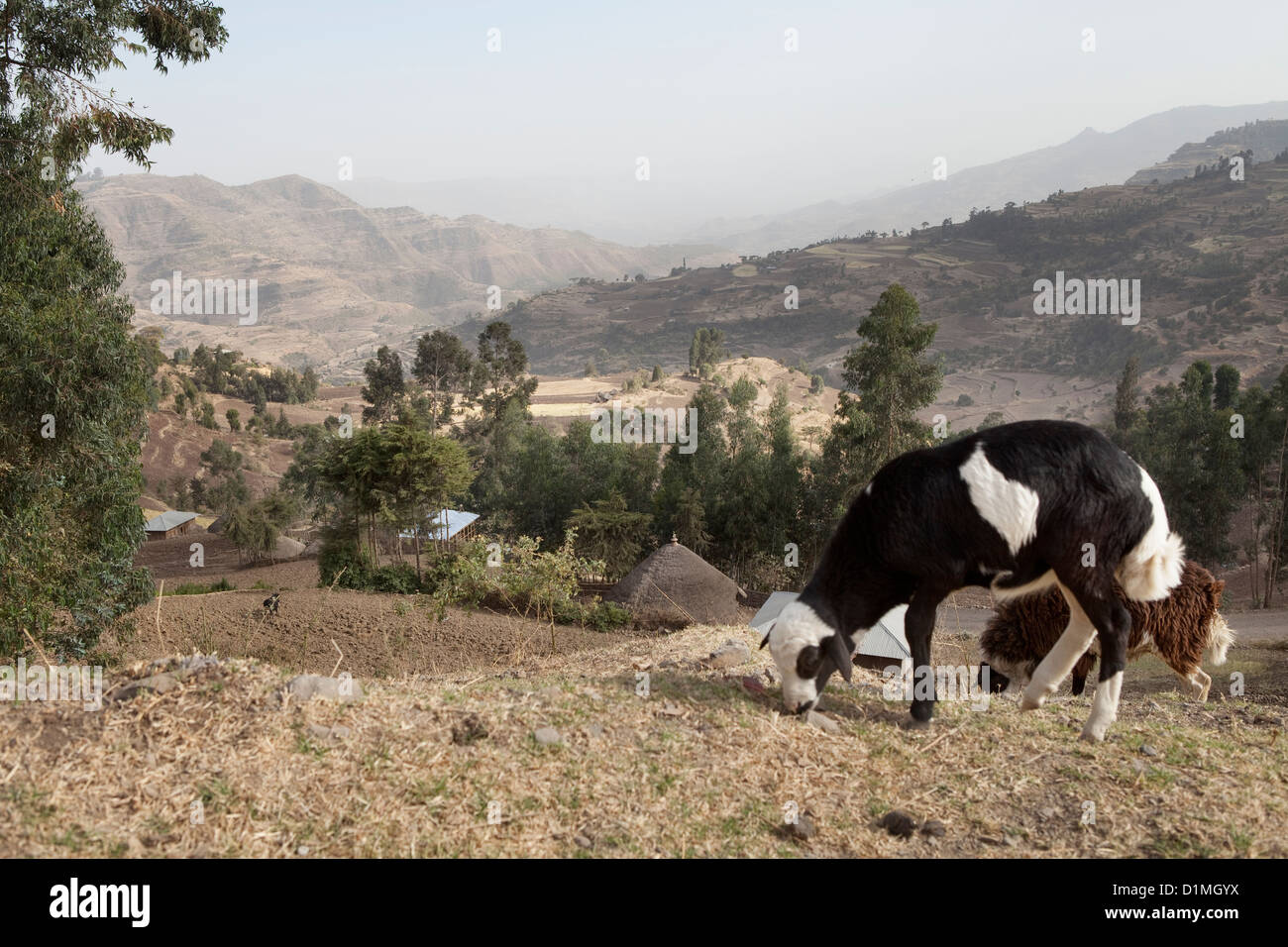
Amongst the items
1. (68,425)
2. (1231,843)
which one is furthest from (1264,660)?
(68,425)

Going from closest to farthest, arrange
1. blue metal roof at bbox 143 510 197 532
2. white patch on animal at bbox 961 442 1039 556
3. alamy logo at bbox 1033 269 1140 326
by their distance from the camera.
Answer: white patch on animal at bbox 961 442 1039 556
blue metal roof at bbox 143 510 197 532
alamy logo at bbox 1033 269 1140 326

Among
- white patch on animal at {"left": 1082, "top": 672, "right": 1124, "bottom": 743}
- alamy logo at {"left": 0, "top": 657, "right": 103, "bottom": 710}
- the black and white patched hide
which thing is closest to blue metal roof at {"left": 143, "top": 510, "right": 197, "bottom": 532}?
alamy logo at {"left": 0, "top": 657, "right": 103, "bottom": 710}

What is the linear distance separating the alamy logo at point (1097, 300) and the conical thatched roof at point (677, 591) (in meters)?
95.4

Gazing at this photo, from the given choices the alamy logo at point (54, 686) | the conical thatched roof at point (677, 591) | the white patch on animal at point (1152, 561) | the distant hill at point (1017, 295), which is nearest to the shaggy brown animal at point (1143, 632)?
the white patch on animal at point (1152, 561)

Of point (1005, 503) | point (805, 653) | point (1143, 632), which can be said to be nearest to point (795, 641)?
point (805, 653)

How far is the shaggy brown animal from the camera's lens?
27.7ft

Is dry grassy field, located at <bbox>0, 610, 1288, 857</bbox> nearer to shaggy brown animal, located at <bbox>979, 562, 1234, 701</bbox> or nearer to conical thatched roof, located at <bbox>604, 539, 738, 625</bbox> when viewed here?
shaggy brown animal, located at <bbox>979, 562, 1234, 701</bbox>

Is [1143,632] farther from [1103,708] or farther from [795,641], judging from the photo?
[795,641]

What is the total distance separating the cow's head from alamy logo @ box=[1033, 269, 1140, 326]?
114 metres

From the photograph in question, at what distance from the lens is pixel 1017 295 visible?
131375 mm

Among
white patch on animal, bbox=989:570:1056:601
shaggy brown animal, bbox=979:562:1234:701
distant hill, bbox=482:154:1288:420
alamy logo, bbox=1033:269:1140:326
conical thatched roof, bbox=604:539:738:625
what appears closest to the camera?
white patch on animal, bbox=989:570:1056:601

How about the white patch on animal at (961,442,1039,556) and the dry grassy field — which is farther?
the white patch on animal at (961,442,1039,556)
